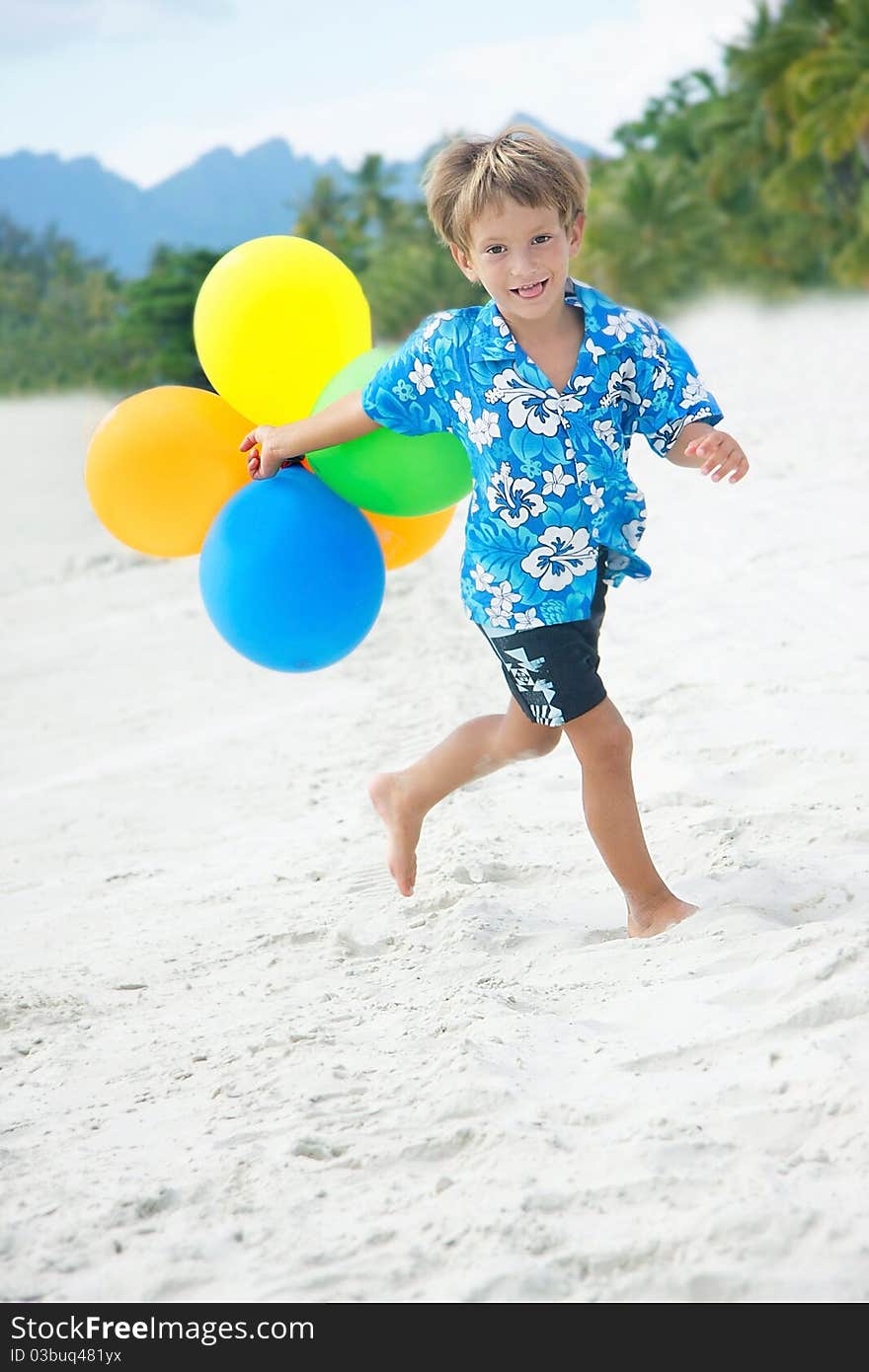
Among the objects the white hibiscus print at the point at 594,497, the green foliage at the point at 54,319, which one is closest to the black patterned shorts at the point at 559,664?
the white hibiscus print at the point at 594,497

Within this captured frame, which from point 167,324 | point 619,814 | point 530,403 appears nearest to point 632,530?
point 530,403

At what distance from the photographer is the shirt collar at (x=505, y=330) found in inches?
105

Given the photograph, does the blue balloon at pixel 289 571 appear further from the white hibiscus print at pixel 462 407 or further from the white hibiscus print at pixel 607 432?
the white hibiscus print at pixel 607 432

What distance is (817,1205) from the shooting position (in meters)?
1.86

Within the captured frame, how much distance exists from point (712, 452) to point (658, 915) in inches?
36.4

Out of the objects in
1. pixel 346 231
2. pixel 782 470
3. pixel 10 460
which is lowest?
pixel 10 460

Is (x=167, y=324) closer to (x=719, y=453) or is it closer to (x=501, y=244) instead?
(x=501, y=244)

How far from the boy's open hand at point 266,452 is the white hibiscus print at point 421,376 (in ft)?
1.03

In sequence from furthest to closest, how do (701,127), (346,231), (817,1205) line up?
(346,231)
(701,127)
(817,1205)

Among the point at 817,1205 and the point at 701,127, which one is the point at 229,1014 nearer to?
the point at 817,1205

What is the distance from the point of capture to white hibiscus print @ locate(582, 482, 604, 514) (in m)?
2.73

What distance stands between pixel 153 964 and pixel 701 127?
34126 millimetres

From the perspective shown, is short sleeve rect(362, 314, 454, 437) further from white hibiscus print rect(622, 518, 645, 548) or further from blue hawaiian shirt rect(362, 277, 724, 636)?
white hibiscus print rect(622, 518, 645, 548)

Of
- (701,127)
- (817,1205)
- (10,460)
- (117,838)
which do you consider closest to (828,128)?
(701,127)
